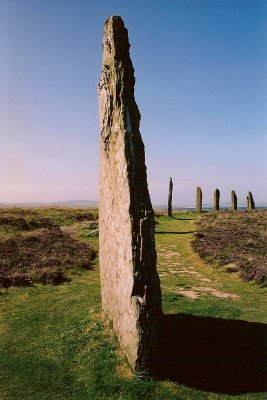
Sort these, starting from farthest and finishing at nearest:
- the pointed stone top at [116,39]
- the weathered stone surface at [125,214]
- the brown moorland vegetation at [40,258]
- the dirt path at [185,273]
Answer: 1. the brown moorland vegetation at [40,258]
2. the dirt path at [185,273]
3. the pointed stone top at [116,39]
4. the weathered stone surface at [125,214]

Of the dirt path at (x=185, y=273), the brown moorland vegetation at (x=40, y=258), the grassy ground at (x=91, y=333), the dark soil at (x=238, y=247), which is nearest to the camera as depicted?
the grassy ground at (x=91, y=333)

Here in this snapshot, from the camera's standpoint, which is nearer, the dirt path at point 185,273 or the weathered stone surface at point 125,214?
the weathered stone surface at point 125,214

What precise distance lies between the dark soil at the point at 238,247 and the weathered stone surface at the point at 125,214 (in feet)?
28.4

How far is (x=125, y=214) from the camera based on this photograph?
28.0 feet

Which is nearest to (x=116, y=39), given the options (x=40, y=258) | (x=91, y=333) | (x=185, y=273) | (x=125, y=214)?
(x=125, y=214)

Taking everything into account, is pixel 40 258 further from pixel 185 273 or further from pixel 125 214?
pixel 125 214

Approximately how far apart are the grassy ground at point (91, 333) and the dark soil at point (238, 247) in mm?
881

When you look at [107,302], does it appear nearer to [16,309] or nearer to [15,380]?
[15,380]

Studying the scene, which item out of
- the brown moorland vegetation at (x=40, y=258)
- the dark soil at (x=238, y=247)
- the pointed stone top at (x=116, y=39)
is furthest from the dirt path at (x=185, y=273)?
the pointed stone top at (x=116, y=39)

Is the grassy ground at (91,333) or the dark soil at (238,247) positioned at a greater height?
the dark soil at (238,247)

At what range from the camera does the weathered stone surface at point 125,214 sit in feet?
26.3

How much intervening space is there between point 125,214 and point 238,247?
1508 cm

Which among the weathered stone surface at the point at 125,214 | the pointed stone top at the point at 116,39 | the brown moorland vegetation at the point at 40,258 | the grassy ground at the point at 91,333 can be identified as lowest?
the grassy ground at the point at 91,333

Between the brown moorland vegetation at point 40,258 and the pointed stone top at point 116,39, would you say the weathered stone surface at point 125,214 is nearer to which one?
the pointed stone top at point 116,39
